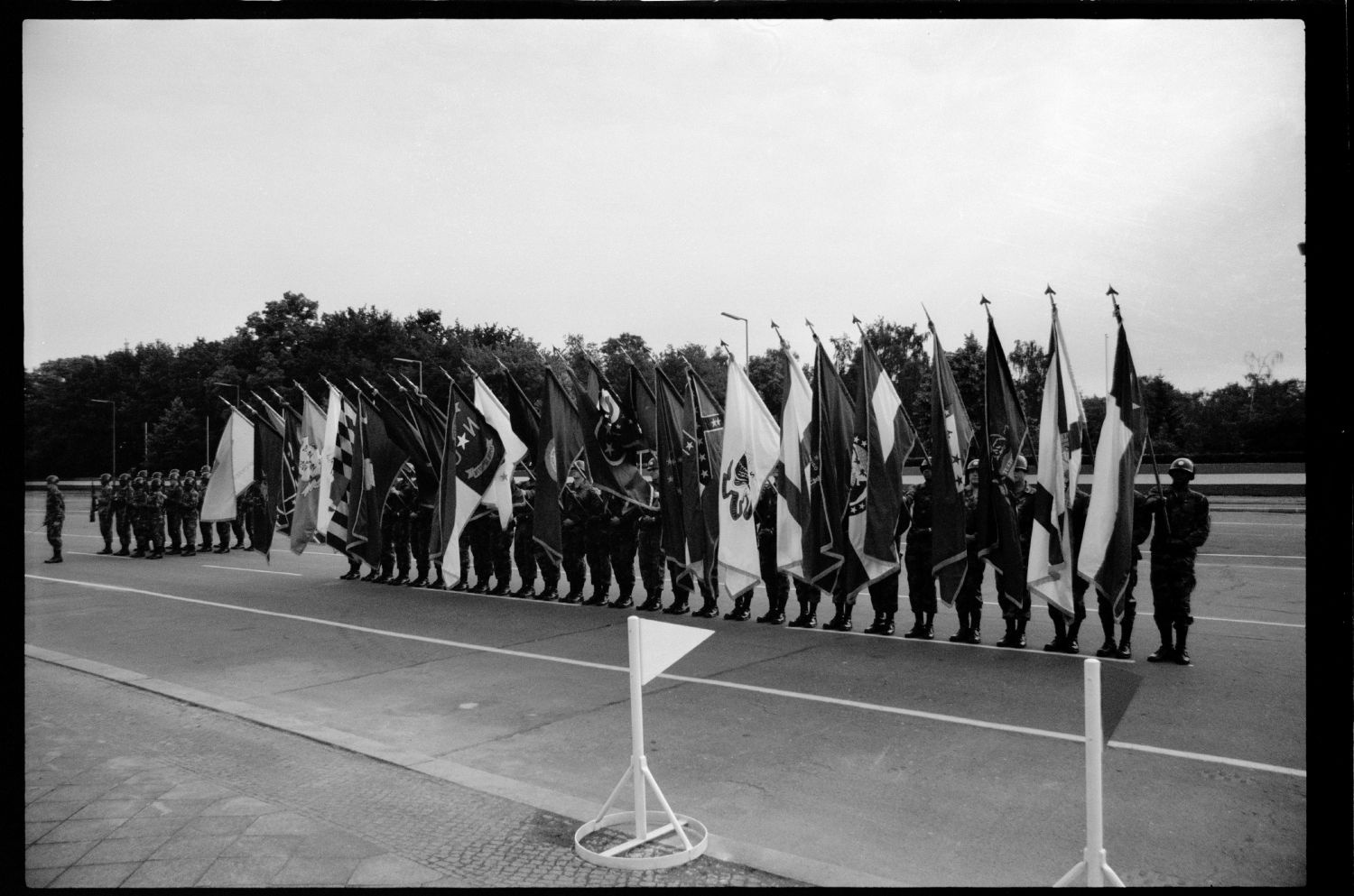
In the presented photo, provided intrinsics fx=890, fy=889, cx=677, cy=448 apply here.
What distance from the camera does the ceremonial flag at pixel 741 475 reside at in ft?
33.9

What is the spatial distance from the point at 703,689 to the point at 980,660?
2.88 meters

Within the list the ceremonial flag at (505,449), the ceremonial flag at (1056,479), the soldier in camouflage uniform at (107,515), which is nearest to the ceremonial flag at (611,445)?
the ceremonial flag at (505,449)

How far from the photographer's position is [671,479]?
11.2 metres

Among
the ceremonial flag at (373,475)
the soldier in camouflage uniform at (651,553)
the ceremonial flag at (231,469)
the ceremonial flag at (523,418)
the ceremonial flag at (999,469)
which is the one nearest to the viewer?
the ceremonial flag at (999,469)

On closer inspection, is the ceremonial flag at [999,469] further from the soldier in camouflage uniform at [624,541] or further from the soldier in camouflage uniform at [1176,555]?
the soldier in camouflage uniform at [624,541]

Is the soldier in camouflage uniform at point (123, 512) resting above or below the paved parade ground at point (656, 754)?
above

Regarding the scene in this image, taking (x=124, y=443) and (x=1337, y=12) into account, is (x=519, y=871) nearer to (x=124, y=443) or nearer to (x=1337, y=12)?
(x=1337, y=12)

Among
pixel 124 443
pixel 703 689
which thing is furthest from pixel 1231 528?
pixel 124 443

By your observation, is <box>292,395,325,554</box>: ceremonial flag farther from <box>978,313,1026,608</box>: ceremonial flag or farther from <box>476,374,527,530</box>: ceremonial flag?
<box>978,313,1026,608</box>: ceremonial flag

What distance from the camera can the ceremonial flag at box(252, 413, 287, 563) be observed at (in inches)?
629

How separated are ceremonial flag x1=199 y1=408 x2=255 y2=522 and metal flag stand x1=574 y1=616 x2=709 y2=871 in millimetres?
14006

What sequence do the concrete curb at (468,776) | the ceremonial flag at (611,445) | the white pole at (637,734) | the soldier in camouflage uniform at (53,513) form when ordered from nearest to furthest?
1. the concrete curb at (468,776)
2. the white pole at (637,734)
3. the ceremonial flag at (611,445)
4. the soldier in camouflage uniform at (53,513)

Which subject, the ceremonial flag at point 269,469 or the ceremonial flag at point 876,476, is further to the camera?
the ceremonial flag at point 269,469

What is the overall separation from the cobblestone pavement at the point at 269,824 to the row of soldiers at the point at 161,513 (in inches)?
604
